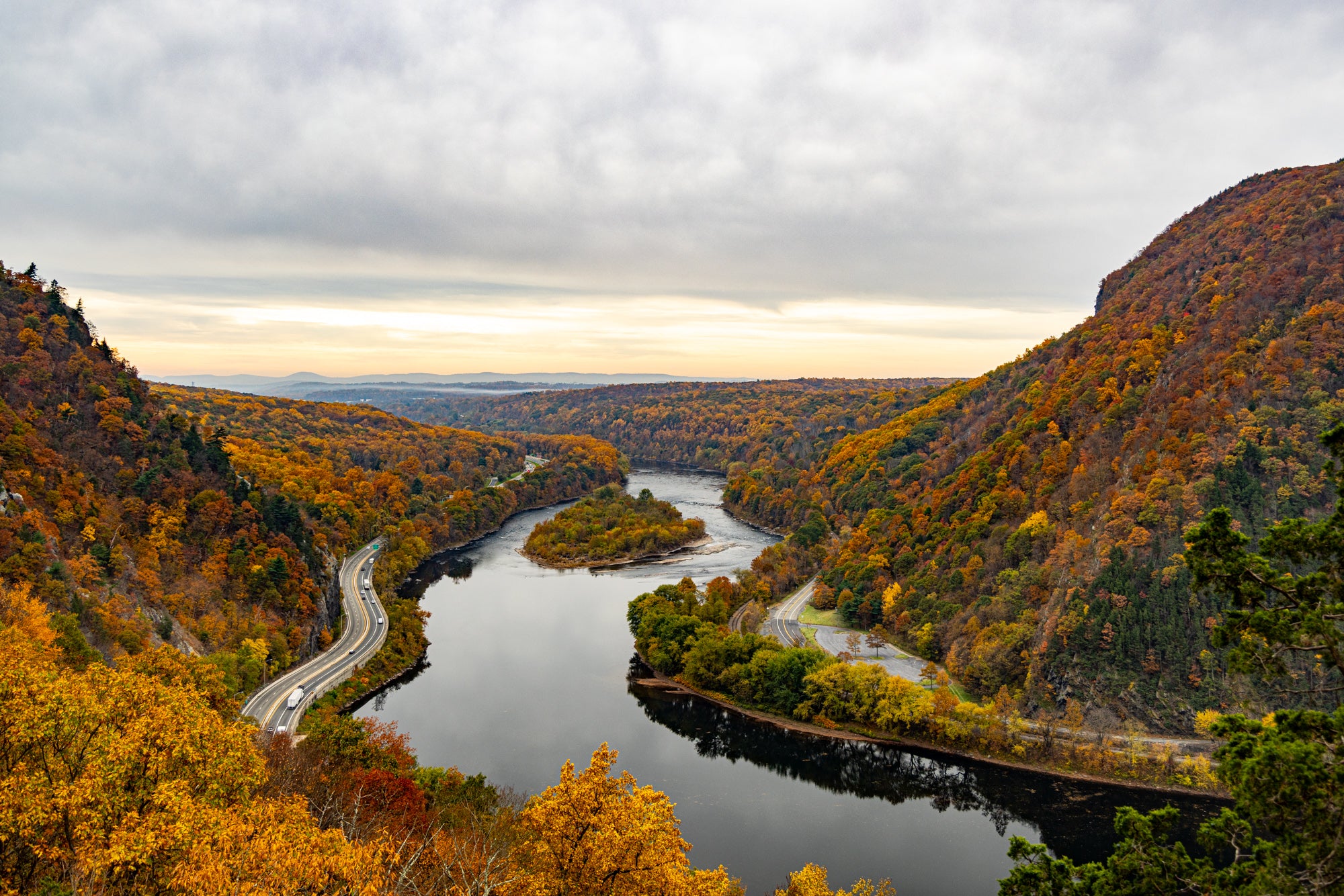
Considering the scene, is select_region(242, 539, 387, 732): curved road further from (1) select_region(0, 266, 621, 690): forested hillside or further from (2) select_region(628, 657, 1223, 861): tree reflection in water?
(2) select_region(628, 657, 1223, 861): tree reflection in water

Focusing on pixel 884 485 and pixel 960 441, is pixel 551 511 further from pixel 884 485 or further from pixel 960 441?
pixel 960 441

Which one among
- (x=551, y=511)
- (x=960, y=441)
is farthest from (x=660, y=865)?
(x=551, y=511)

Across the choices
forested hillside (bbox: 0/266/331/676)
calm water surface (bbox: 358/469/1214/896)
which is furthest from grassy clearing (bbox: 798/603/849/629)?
forested hillside (bbox: 0/266/331/676)

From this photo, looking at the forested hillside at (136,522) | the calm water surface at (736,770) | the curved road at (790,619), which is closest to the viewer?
the calm water surface at (736,770)

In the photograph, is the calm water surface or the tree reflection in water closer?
the calm water surface

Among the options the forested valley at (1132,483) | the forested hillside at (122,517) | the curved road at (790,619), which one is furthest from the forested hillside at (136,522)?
the forested valley at (1132,483)

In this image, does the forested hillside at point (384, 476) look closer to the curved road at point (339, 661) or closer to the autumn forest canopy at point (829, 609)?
the autumn forest canopy at point (829, 609)
